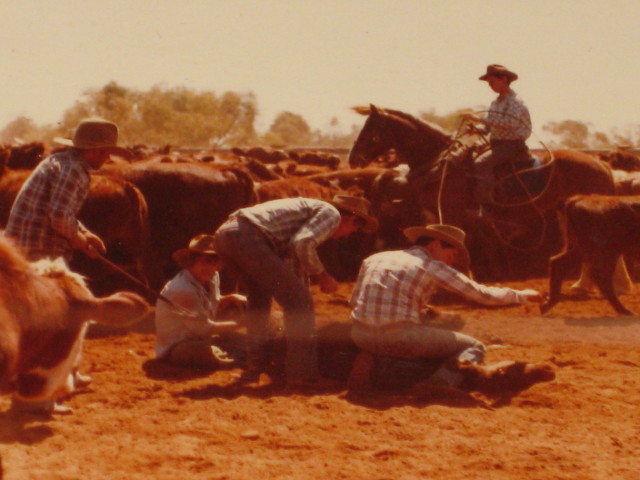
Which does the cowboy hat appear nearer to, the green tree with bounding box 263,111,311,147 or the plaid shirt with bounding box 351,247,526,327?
the plaid shirt with bounding box 351,247,526,327

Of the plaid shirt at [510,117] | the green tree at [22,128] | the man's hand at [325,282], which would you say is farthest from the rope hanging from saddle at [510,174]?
the green tree at [22,128]

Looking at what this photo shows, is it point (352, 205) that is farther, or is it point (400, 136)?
point (400, 136)

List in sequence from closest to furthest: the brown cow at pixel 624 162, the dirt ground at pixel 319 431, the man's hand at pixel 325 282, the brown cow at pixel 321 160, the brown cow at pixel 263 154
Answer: the dirt ground at pixel 319 431
the man's hand at pixel 325 282
the brown cow at pixel 624 162
the brown cow at pixel 321 160
the brown cow at pixel 263 154

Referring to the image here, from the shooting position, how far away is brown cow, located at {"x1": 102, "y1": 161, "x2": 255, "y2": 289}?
38.2ft

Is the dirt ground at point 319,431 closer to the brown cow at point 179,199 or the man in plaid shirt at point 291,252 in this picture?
the man in plaid shirt at point 291,252

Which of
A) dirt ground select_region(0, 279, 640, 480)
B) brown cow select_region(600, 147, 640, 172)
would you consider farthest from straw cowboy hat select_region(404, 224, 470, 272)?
brown cow select_region(600, 147, 640, 172)

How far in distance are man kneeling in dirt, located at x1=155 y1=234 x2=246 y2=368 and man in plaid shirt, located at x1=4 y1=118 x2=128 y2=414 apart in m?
0.90

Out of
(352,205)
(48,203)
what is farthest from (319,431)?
(48,203)

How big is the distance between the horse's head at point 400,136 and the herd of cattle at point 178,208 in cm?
91

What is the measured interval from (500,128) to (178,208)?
392 cm

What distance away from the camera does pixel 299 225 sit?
7215 millimetres

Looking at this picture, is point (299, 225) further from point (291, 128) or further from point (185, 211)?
point (291, 128)

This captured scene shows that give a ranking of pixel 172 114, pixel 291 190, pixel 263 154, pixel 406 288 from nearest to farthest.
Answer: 1. pixel 406 288
2. pixel 291 190
3. pixel 263 154
4. pixel 172 114

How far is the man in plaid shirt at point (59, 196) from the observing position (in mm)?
6855
